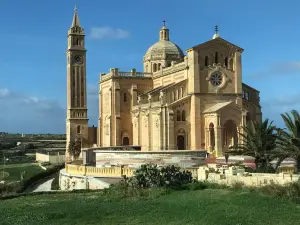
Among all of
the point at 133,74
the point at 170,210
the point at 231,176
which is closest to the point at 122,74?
the point at 133,74

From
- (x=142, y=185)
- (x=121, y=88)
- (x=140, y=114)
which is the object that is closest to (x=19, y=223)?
(x=142, y=185)

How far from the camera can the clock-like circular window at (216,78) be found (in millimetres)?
50109

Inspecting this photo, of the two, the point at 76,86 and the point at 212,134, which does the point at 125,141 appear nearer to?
the point at 76,86

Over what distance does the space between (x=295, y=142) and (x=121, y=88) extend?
3628 centimetres

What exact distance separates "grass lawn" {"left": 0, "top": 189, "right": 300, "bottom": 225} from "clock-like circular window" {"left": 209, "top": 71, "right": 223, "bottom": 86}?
28737 millimetres

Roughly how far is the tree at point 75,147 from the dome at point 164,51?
1440 centimetres

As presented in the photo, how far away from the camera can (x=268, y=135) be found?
27.5 m

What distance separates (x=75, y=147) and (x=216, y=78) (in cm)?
2105

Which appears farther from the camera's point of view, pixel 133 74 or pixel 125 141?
pixel 133 74

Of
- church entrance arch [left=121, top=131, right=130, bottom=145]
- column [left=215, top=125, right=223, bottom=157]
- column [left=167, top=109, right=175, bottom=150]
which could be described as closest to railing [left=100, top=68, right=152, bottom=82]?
church entrance arch [left=121, top=131, right=130, bottom=145]

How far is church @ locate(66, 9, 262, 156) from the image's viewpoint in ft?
157

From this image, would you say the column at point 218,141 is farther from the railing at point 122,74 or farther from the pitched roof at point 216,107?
the railing at point 122,74

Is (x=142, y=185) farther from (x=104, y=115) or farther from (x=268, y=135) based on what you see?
(x=104, y=115)

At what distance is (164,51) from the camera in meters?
64.6
